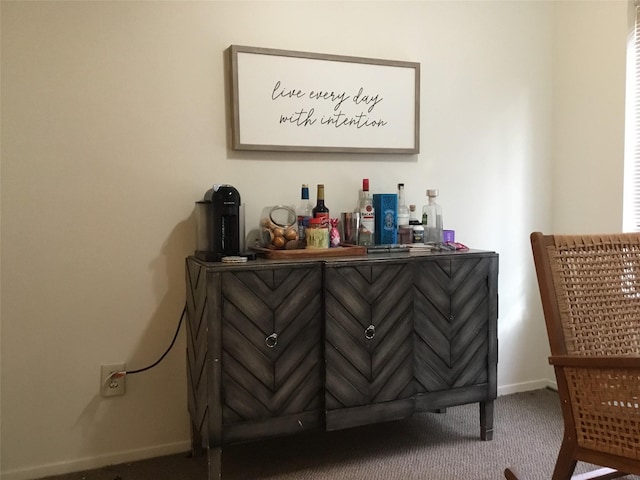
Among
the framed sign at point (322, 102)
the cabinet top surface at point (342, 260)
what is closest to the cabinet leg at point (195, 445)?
the cabinet top surface at point (342, 260)

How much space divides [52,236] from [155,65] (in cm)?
79

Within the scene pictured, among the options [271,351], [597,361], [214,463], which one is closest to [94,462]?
[214,463]

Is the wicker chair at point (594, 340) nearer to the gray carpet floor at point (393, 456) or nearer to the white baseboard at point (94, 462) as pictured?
the gray carpet floor at point (393, 456)

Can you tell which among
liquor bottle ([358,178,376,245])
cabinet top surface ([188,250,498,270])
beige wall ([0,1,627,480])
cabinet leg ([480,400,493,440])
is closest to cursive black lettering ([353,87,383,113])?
beige wall ([0,1,627,480])

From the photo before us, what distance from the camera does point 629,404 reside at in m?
1.53

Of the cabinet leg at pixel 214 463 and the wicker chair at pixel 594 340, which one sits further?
the cabinet leg at pixel 214 463

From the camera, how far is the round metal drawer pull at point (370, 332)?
7.20ft

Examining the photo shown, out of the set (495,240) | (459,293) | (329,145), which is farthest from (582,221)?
(329,145)

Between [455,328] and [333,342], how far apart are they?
56cm

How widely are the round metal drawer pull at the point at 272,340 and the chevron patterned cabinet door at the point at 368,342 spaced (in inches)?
7.8

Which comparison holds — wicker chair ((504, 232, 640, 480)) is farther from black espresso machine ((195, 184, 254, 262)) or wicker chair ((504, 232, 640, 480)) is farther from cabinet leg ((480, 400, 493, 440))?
black espresso machine ((195, 184, 254, 262))

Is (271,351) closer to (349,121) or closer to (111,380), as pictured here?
(111,380)

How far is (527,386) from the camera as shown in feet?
10.2

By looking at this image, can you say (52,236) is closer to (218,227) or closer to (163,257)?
(163,257)
